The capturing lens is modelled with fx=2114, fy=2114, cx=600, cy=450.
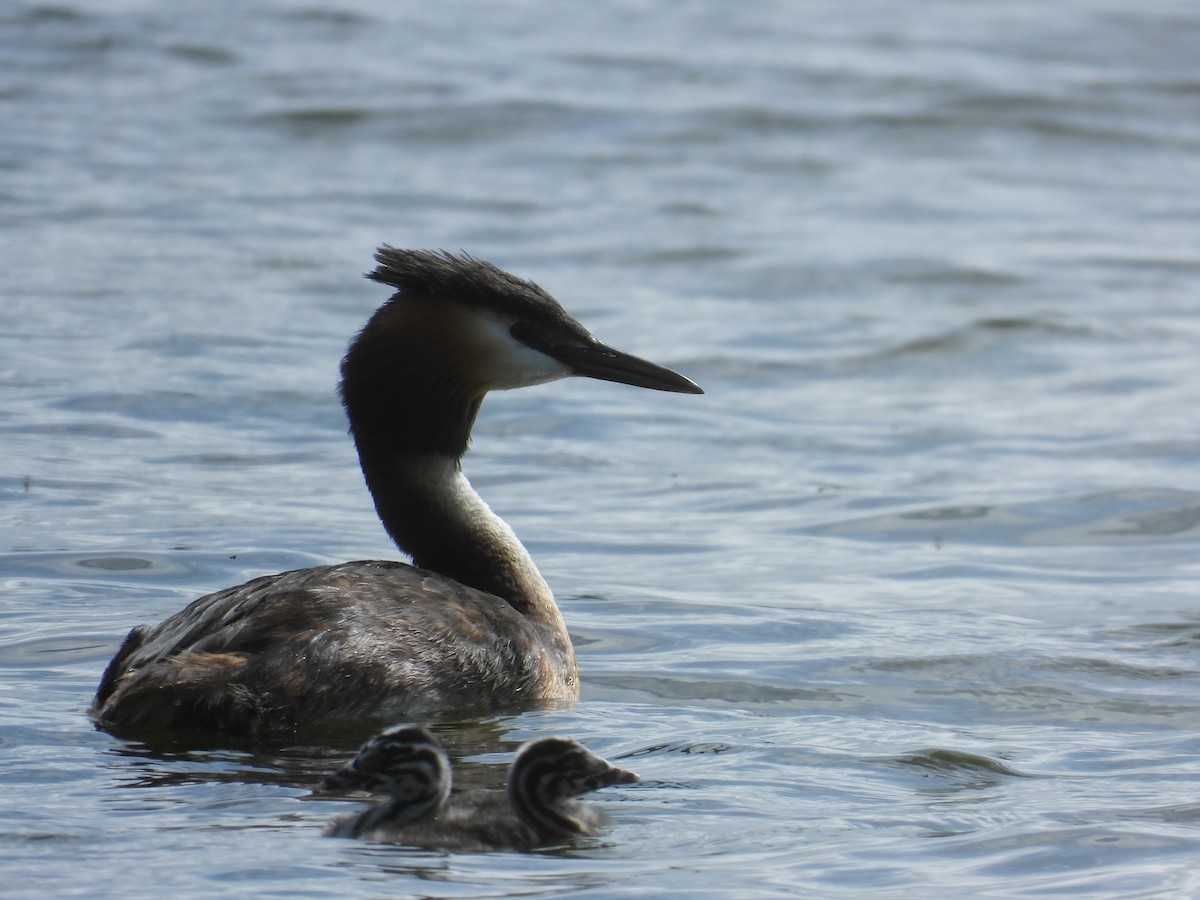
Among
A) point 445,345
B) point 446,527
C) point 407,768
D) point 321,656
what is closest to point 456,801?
point 407,768

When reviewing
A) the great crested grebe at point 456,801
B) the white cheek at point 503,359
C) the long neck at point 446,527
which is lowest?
the great crested grebe at point 456,801

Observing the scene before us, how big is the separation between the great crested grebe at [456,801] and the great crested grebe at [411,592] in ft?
2.53

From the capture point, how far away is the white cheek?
747 cm

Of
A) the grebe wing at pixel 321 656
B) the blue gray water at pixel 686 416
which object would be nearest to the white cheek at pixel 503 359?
the grebe wing at pixel 321 656

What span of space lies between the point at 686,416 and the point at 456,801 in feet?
25.8

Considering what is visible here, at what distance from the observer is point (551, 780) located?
5.43 m

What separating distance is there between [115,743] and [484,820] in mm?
1339

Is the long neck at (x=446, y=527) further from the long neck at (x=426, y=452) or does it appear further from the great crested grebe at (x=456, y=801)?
the great crested grebe at (x=456, y=801)

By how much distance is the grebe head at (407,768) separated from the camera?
5352mm

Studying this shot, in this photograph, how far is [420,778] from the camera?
5.35 meters

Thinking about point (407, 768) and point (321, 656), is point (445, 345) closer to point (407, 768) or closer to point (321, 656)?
point (321, 656)

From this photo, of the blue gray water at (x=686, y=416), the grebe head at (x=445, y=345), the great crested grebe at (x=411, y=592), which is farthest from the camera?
the grebe head at (x=445, y=345)

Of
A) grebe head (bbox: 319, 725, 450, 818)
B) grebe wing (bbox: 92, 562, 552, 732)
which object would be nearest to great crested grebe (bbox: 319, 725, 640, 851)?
grebe head (bbox: 319, 725, 450, 818)

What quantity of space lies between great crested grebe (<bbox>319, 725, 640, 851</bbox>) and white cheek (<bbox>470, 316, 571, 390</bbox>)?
7.27 feet
